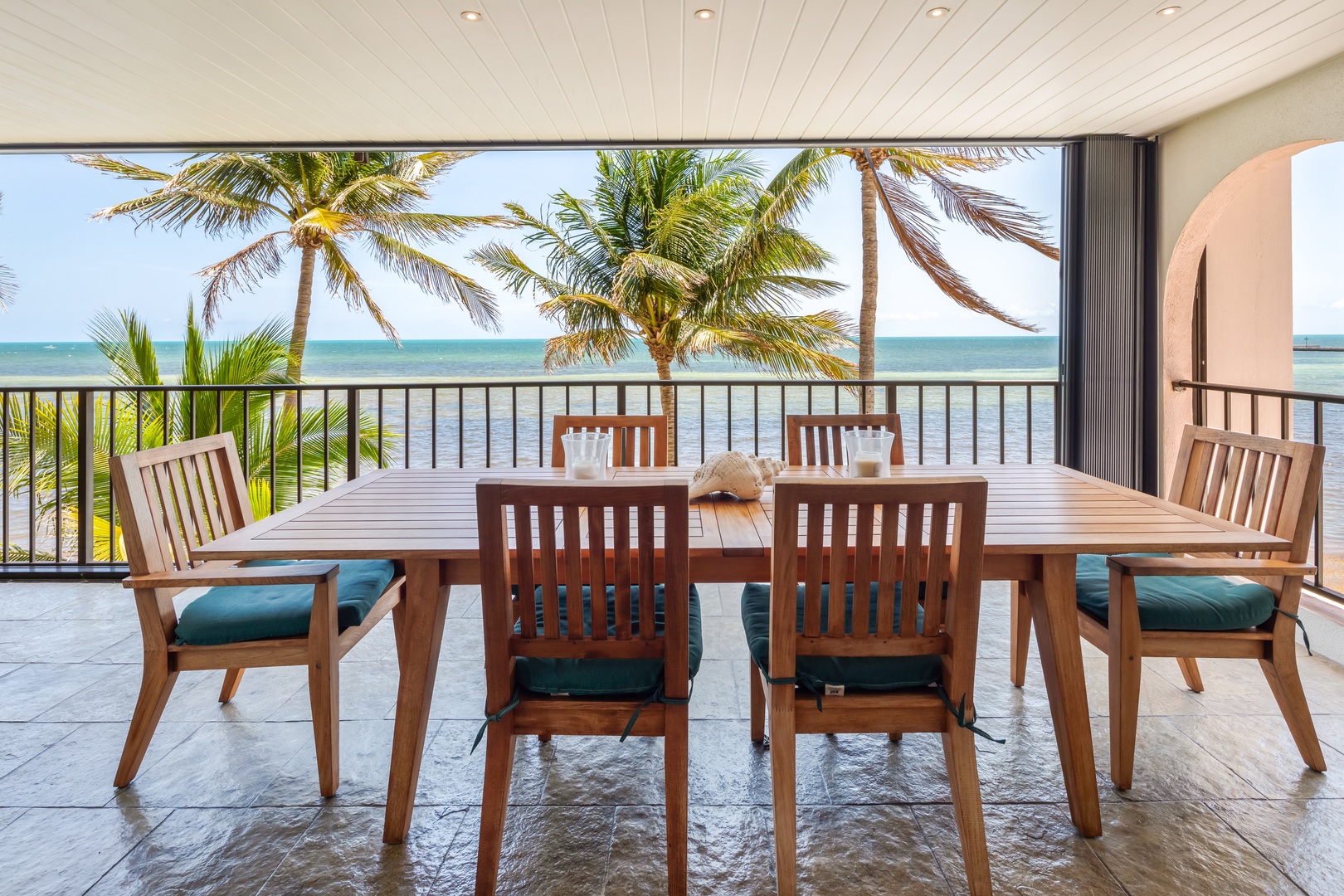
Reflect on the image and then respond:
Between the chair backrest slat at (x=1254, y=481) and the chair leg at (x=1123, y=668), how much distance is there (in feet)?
1.43

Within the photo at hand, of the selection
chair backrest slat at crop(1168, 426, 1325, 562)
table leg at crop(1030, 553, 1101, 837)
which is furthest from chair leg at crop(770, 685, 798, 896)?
chair backrest slat at crop(1168, 426, 1325, 562)

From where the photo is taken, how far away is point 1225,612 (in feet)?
6.18

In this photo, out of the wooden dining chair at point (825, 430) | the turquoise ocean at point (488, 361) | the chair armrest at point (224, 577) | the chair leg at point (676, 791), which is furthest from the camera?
the turquoise ocean at point (488, 361)

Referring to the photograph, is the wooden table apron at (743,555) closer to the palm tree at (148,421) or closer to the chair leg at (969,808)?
the chair leg at (969,808)

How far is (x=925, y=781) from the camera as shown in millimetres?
1945

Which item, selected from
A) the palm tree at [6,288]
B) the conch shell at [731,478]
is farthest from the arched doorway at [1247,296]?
the palm tree at [6,288]

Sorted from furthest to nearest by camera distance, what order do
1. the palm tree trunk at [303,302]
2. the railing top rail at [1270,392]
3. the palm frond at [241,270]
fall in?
the palm frond at [241,270]
the palm tree trunk at [303,302]
the railing top rail at [1270,392]

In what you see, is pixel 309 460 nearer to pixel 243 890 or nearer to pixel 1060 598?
pixel 243 890

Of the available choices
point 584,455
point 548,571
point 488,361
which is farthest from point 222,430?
point 488,361

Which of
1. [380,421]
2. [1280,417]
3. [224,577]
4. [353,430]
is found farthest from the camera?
[380,421]

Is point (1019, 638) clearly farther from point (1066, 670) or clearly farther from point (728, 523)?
point (728, 523)

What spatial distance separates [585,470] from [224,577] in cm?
88

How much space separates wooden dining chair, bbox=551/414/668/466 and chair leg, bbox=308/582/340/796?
1.10 meters

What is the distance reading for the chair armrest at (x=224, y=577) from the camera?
5.87 feet
